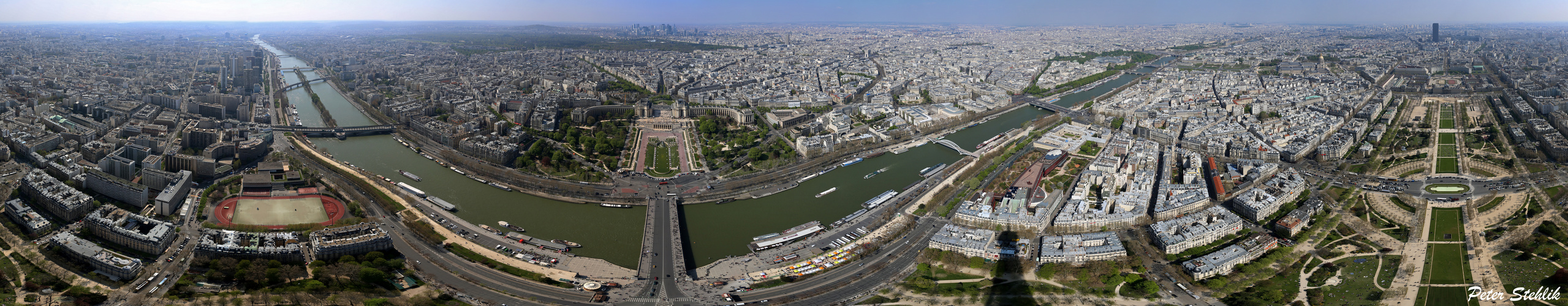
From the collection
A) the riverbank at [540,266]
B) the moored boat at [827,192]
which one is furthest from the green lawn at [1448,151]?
the riverbank at [540,266]

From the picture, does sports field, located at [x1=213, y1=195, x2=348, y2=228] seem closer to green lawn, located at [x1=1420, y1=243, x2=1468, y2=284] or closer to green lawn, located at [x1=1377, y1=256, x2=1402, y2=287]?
green lawn, located at [x1=1377, y1=256, x2=1402, y2=287]

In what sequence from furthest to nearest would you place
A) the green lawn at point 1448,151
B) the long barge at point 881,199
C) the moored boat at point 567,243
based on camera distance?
the green lawn at point 1448,151 → the long barge at point 881,199 → the moored boat at point 567,243

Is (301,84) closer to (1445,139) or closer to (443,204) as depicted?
(443,204)

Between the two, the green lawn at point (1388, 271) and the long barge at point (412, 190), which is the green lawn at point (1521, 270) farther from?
the long barge at point (412, 190)

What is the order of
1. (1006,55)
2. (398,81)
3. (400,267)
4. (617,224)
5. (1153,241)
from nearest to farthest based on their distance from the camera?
1. (400,267)
2. (1153,241)
3. (617,224)
4. (398,81)
5. (1006,55)

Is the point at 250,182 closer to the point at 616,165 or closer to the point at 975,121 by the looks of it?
the point at 616,165

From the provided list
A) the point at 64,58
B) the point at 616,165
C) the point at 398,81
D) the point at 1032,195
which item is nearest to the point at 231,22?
the point at 64,58

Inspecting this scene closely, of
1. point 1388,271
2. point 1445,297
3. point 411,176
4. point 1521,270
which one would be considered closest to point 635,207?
point 411,176
